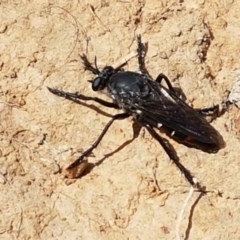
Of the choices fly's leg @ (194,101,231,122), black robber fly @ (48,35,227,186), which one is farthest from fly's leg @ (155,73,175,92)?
fly's leg @ (194,101,231,122)

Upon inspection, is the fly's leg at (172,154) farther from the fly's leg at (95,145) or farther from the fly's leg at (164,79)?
→ the fly's leg at (164,79)

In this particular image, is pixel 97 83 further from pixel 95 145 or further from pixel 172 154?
pixel 172 154

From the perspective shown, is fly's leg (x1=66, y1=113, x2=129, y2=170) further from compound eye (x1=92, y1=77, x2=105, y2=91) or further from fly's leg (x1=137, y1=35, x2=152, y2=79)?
fly's leg (x1=137, y1=35, x2=152, y2=79)

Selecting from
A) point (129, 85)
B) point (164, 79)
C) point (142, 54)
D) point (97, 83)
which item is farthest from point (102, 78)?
point (164, 79)

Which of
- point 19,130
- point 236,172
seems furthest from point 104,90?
point 236,172

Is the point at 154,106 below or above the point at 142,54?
below

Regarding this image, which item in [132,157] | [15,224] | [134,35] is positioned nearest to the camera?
[15,224]

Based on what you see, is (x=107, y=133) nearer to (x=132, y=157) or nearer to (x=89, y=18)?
(x=132, y=157)
